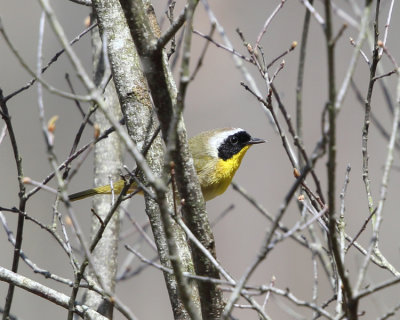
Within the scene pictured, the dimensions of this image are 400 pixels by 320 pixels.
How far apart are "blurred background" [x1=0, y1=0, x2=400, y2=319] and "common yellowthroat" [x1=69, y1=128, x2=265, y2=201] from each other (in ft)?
4.64

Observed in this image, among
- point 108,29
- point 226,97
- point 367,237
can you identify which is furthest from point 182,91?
point 226,97

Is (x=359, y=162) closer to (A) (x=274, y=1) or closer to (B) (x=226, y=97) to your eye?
(B) (x=226, y=97)

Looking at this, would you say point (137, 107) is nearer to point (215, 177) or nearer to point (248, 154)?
point (215, 177)

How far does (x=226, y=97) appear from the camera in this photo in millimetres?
7086

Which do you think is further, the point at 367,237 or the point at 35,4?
the point at 35,4

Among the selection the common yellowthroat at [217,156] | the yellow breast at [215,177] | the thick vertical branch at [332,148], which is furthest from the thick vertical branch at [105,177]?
the thick vertical branch at [332,148]

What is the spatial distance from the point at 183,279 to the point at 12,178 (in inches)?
239

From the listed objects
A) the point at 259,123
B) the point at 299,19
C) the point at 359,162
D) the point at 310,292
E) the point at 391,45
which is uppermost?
the point at 299,19

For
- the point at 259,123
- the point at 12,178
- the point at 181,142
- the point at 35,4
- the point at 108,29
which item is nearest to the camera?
the point at 181,142

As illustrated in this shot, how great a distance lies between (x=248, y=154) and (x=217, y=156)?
74.3 inches

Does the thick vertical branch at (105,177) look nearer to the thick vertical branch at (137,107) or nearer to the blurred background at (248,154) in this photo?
the thick vertical branch at (137,107)

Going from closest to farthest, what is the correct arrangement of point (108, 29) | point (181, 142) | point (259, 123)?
point (181, 142), point (108, 29), point (259, 123)

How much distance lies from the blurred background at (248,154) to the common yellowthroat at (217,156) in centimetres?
142

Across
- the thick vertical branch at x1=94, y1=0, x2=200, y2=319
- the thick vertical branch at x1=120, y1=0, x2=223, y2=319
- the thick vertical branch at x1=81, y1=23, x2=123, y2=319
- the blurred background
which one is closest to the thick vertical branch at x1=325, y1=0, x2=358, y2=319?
the thick vertical branch at x1=120, y1=0, x2=223, y2=319
